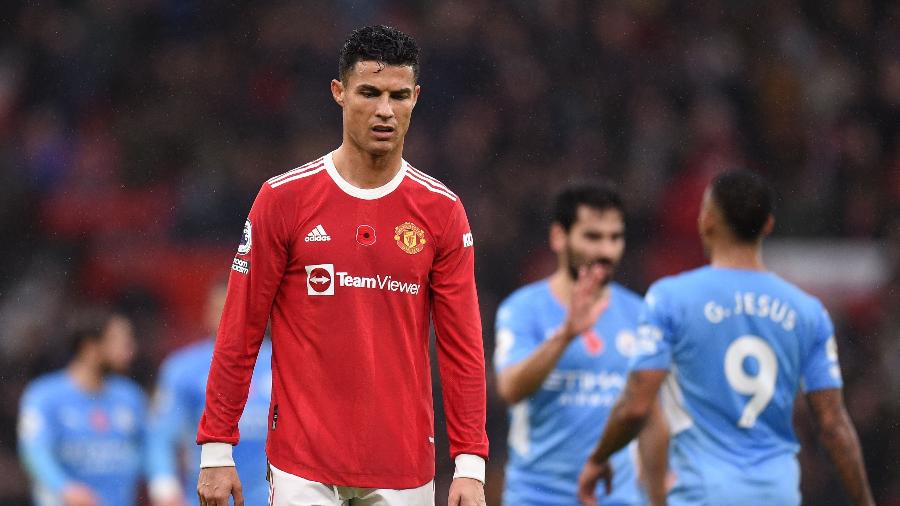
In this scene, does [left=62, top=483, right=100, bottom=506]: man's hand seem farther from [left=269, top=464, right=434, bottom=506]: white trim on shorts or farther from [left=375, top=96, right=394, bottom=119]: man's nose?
[left=375, top=96, right=394, bottom=119]: man's nose

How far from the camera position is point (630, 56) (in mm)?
16156

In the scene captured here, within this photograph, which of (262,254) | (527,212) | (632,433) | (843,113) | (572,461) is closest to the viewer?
(262,254)

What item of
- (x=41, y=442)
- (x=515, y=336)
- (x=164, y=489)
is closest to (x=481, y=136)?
(x=41, y=442)

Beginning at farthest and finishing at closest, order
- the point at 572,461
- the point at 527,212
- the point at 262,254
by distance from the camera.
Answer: the point at 527,212 < the point at 572,461 < the point at 262,254

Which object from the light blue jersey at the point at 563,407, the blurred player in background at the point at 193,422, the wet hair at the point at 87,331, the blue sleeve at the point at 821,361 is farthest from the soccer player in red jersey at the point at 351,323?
the wet hair at the point at 87,331

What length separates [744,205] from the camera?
580 cm

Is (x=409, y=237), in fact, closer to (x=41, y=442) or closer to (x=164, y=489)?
(x=164, y=489)

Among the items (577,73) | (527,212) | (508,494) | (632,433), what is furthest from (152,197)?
(632,433)

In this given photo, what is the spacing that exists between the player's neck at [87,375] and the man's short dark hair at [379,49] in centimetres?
624

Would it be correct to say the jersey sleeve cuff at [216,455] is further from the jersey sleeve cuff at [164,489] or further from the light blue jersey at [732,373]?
the jersey sleeve cuff at [164,489]

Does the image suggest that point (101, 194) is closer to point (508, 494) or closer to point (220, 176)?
point (220, 176)

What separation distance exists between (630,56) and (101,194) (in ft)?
20.5

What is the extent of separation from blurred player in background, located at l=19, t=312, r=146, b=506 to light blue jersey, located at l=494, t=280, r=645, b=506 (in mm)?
4041

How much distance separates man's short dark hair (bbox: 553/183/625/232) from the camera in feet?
24.0
